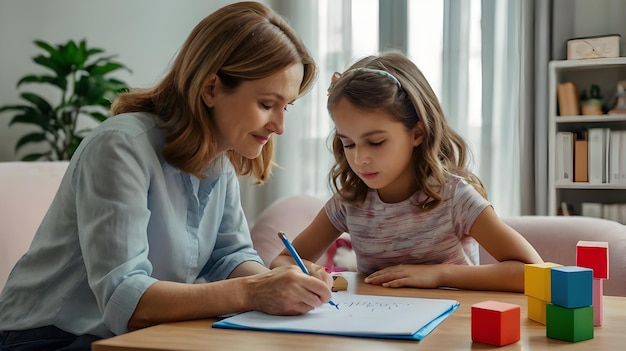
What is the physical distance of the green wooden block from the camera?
0.89 meters

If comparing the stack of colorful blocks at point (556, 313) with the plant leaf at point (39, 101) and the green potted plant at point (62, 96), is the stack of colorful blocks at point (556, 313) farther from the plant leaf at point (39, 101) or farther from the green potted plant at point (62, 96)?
the plant leaf at point (39, 101)

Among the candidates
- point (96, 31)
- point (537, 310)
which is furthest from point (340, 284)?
point (96, 31)

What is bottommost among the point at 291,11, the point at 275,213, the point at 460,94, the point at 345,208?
the point at 275,213

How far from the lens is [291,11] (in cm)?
439

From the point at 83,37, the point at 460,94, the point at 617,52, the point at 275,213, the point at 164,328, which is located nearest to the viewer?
the point at 164,328

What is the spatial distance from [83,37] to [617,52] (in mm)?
2522

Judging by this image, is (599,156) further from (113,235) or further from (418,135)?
(113,235)

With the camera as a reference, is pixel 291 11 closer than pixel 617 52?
No

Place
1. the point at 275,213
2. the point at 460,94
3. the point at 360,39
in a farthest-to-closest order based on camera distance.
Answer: the point at 360,39 → the point at 460,94 → the point at 275,213

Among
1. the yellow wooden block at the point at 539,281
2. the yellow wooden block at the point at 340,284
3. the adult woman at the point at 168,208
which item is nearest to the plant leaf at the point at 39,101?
the adult woman at the point at 168,208

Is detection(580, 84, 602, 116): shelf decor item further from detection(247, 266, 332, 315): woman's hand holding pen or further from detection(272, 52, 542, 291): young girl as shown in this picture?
detection(247, 266, 332, 315): woman's hand holding pen

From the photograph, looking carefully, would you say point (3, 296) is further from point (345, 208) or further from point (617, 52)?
point (617, 52)

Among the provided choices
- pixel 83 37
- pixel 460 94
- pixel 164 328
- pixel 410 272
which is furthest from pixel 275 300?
pixel 460 94

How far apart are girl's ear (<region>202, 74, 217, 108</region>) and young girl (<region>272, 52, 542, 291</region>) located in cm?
33
